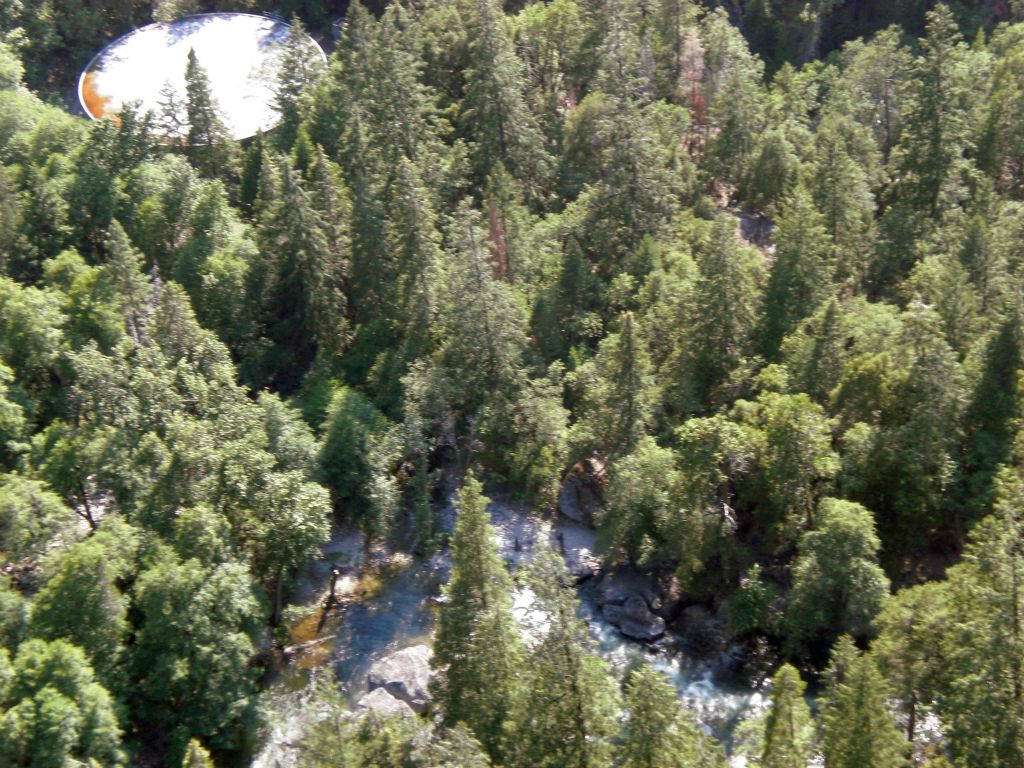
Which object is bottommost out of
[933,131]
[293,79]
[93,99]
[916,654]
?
[916,654]

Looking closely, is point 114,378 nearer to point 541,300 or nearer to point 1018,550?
point 541,300

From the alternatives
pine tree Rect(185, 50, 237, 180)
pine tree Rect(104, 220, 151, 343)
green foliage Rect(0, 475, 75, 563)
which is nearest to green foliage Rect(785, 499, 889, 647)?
green foliage Rect(0, 475, 75, 563)

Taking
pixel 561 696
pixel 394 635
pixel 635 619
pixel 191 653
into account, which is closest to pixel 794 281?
pixel 635 619

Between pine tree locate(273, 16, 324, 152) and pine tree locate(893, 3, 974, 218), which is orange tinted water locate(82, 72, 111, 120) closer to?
pine tree locate(273, 16, 324, 152)

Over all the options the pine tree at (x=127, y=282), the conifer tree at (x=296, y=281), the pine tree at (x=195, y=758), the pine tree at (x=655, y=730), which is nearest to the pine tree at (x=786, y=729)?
the pine tree at (x=655, y=730)

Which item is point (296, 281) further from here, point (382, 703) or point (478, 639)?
point (478, 639)
